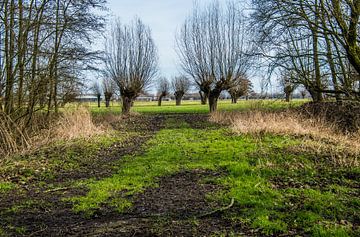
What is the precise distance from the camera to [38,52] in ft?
33.1

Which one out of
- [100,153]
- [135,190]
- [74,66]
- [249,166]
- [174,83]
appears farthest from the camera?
[174,83]

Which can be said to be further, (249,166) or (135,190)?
(249,166)

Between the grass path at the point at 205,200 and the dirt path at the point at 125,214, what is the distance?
0.01 meters

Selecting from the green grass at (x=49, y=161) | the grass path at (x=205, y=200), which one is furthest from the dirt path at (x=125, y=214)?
the green grass at (x=49, y=161)

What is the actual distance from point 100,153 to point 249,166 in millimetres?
4489

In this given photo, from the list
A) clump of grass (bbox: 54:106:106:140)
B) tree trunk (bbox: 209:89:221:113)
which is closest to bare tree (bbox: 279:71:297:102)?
clump of grass (bbox: 54:106:106:140)

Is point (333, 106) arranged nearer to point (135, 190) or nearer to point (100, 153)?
point (100, 153)

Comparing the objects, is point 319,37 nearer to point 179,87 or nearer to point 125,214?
point 125,214

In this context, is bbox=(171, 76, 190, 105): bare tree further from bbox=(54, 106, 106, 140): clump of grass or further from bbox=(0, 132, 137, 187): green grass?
bbox=(0, 132, 137, 187): green grass

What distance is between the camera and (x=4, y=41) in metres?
9.36

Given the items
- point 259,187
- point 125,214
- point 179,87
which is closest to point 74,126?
point 125,214

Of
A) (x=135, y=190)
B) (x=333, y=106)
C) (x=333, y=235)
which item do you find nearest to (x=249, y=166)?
(x=135, y=190)

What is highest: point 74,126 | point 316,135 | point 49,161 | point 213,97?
point 213,97

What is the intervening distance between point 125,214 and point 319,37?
32.7ft
